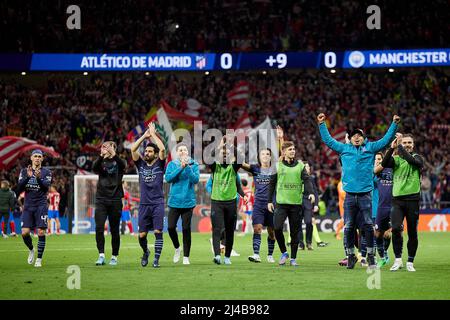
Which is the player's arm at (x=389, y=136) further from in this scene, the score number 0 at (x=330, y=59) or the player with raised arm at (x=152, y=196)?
the score number 0 at (x=330, y=59)

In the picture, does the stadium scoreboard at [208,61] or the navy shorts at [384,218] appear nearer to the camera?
the navy shorts at [384,218]

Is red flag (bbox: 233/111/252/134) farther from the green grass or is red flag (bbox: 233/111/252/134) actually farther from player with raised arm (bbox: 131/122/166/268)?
player with raised arm (bbox: 131/122/166/268)

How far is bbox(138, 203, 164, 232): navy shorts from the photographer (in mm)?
17156

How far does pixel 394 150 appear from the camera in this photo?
1577 centimetres

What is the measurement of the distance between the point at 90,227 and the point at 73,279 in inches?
902

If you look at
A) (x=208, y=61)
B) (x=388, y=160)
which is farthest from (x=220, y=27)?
(x=388, y=160)

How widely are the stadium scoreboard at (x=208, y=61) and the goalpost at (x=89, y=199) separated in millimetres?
9041

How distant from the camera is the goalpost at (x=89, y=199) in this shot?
36.5 metres

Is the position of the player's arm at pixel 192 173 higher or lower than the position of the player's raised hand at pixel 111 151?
lower

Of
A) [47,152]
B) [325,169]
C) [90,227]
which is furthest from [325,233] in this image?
[47,152]

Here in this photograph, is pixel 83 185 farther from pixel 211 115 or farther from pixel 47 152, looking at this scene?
pixel 211 115

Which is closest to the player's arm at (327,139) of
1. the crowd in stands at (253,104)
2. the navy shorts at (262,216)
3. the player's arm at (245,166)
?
the player's arm at (245,166)

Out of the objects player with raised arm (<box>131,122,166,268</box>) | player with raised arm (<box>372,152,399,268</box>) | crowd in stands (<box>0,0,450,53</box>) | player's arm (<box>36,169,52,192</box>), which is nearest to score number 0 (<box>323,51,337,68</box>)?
crowd in stands (<box>0,0,450,53</box>)

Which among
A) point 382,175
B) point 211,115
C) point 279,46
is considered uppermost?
point 279,46
